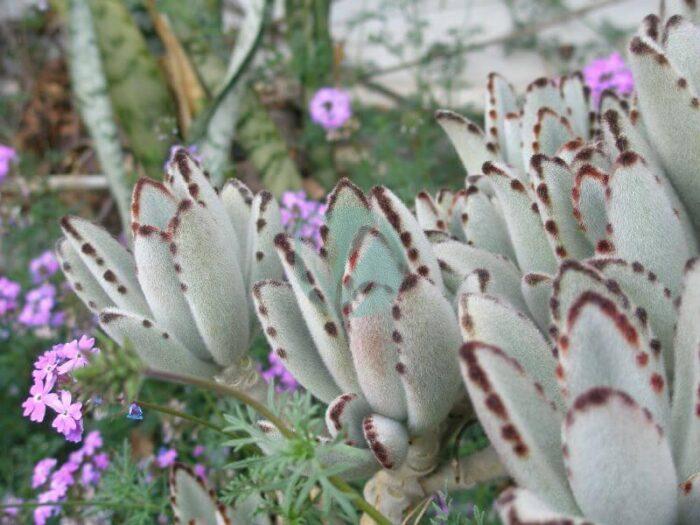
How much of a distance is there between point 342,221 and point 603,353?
0.26m

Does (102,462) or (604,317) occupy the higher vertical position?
(604,317)

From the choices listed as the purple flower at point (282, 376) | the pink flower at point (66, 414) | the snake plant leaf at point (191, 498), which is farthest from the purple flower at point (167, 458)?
the pink flower at point (66, 414)

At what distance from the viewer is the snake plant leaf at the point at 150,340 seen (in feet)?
2.15

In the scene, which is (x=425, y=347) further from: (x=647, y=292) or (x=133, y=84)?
(x=133, y=84)

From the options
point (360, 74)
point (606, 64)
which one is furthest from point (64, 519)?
point (360, 74)

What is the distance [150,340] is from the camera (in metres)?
0.66

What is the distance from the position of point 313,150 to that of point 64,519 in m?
1.56

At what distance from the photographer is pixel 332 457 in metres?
0.58

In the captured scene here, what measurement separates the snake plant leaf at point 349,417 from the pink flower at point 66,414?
0.17 metres

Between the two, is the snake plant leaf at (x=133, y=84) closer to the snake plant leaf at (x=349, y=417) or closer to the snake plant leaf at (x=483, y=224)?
the snake plant leaf at (x=483, y=224)

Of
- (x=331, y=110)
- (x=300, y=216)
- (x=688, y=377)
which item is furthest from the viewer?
(x=331, y=110)

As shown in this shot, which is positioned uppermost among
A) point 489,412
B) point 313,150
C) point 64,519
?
point 489,412

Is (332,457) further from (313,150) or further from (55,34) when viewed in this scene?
(55,34)

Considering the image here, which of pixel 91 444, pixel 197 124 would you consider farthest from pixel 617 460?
pixel 197 124
